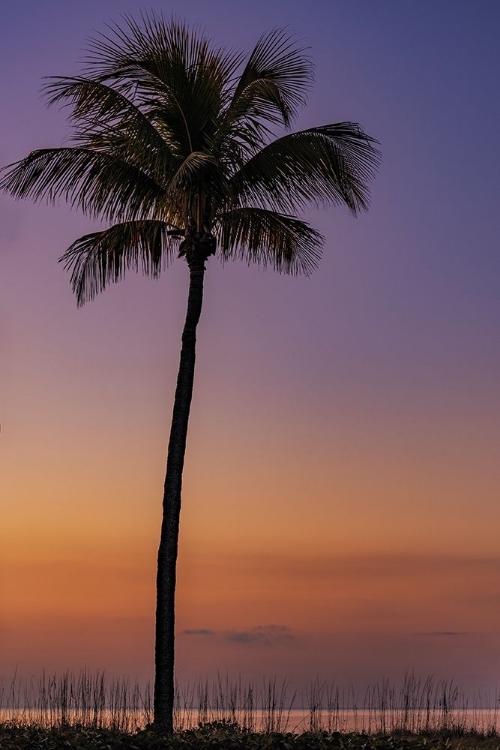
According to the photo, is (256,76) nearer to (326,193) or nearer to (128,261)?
(326,193)

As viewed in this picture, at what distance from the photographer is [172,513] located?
65.4ft

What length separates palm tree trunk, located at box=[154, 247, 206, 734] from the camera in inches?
757

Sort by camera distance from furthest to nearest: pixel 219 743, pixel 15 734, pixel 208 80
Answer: pixel 208 80, pixel 15 734, pixel 219 743

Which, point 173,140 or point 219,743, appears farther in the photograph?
point 173,140

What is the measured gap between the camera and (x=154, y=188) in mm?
21516

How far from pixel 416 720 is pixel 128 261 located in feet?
40.2

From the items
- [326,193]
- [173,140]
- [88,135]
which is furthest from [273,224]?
[88,135]

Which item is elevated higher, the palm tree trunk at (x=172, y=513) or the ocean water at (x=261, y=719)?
the palm tree trunk at (x=172, y=513)

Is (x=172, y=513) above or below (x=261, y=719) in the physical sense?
above

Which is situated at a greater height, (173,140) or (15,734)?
(173,140)

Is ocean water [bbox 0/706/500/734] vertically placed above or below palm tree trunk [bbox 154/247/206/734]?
below

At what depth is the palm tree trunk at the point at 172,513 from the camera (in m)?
19.2

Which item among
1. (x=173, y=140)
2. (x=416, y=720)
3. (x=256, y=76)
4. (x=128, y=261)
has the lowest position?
(x=416, y=720)

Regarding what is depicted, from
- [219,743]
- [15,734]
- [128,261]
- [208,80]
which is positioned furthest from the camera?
[128,261]
